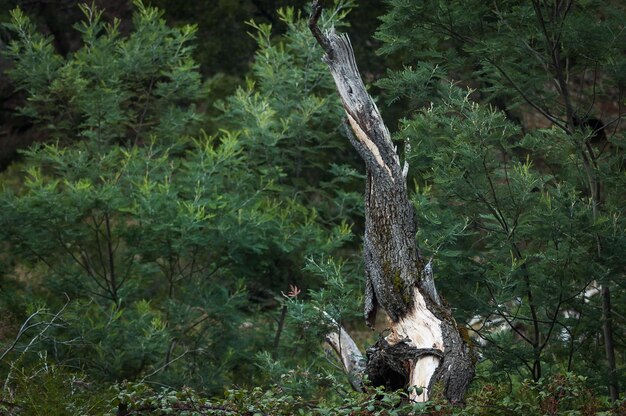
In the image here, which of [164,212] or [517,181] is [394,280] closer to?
[517,181]

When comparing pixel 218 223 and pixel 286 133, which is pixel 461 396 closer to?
pixel 218 223

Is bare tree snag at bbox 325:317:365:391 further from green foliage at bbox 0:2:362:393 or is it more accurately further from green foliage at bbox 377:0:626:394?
green foliage at bbox 0:2:362:393

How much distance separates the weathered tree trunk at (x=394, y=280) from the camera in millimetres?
7195

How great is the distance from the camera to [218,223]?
11.8 metres

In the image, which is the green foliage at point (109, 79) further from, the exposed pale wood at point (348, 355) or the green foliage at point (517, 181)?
the exposed pale wood at point (348, 355)

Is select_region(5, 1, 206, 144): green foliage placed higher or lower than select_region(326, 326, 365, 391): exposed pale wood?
higher

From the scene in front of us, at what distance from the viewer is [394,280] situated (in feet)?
25.3

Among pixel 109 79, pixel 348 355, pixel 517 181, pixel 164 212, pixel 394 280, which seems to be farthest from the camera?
pixel 109 79

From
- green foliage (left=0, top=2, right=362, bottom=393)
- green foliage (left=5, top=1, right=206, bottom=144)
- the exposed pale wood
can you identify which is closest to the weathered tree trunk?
the exposed pale wood

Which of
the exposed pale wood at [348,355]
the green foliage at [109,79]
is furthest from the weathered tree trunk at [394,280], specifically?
the green foliage at [109,79]

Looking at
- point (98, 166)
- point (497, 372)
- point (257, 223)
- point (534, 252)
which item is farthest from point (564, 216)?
point (98, 166)

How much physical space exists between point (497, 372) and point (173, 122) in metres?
5.87

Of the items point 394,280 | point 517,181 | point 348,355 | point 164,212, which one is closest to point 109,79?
point 164,212

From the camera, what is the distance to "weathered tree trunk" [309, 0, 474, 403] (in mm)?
7195
